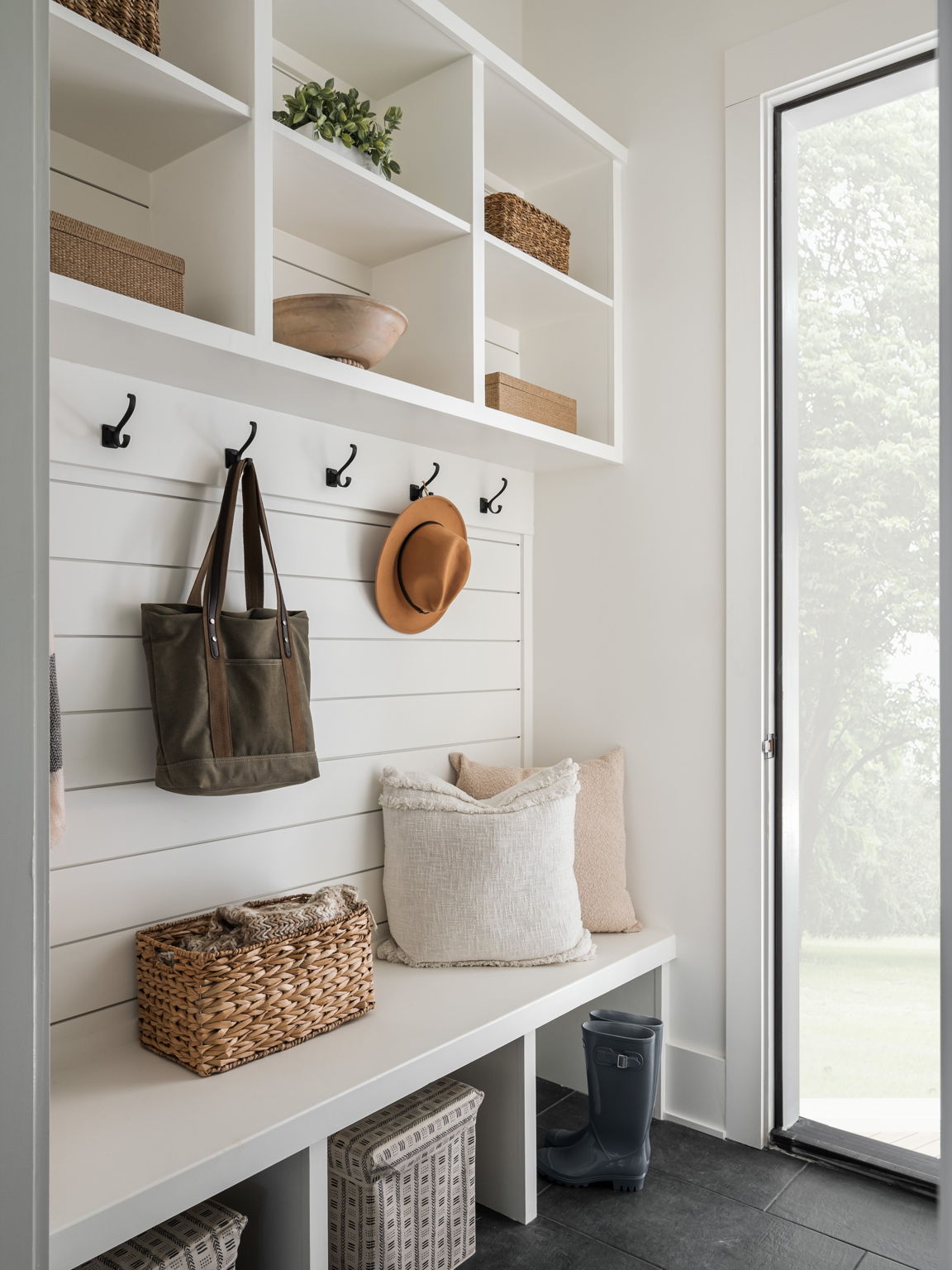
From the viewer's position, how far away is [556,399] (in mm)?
2199

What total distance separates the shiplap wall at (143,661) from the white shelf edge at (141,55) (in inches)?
18.4

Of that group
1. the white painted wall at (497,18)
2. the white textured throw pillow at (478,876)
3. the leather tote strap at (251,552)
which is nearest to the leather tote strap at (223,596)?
the leather tote strap at (251,552)

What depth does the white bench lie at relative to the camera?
1185mm

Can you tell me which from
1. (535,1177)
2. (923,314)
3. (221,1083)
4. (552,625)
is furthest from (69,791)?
(923,314)

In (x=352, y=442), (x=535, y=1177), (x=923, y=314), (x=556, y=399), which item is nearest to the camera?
(x=535, y=1177)

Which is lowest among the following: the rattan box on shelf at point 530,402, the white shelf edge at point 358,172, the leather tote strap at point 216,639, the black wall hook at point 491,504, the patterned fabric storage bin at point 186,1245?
the patterned fabric storage bin at point 186,1245

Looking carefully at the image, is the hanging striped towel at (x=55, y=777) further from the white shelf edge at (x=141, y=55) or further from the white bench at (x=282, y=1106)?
the white shelf edge at (x=141, y=55)

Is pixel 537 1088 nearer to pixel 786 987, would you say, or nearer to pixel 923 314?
pixel 786 987

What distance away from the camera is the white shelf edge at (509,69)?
5.73 ft

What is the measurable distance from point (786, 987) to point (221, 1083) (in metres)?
1.26

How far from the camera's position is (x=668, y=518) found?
2.22m

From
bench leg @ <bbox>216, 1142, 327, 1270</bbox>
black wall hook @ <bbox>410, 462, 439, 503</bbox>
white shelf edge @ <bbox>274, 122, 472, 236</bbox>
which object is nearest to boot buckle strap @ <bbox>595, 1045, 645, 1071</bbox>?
bench leg @ <bbox>216, 1142, 327, 1270</bbox>

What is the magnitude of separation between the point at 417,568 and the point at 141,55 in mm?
1055

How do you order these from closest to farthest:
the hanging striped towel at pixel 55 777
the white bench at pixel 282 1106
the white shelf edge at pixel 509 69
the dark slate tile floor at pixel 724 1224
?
the white bench at pixel 282 1106 < the hanging striped towel at pixel 55 777 < the dark slate tile floor at pixel 724 1224 < the white shelf edge at pixel 509 69
